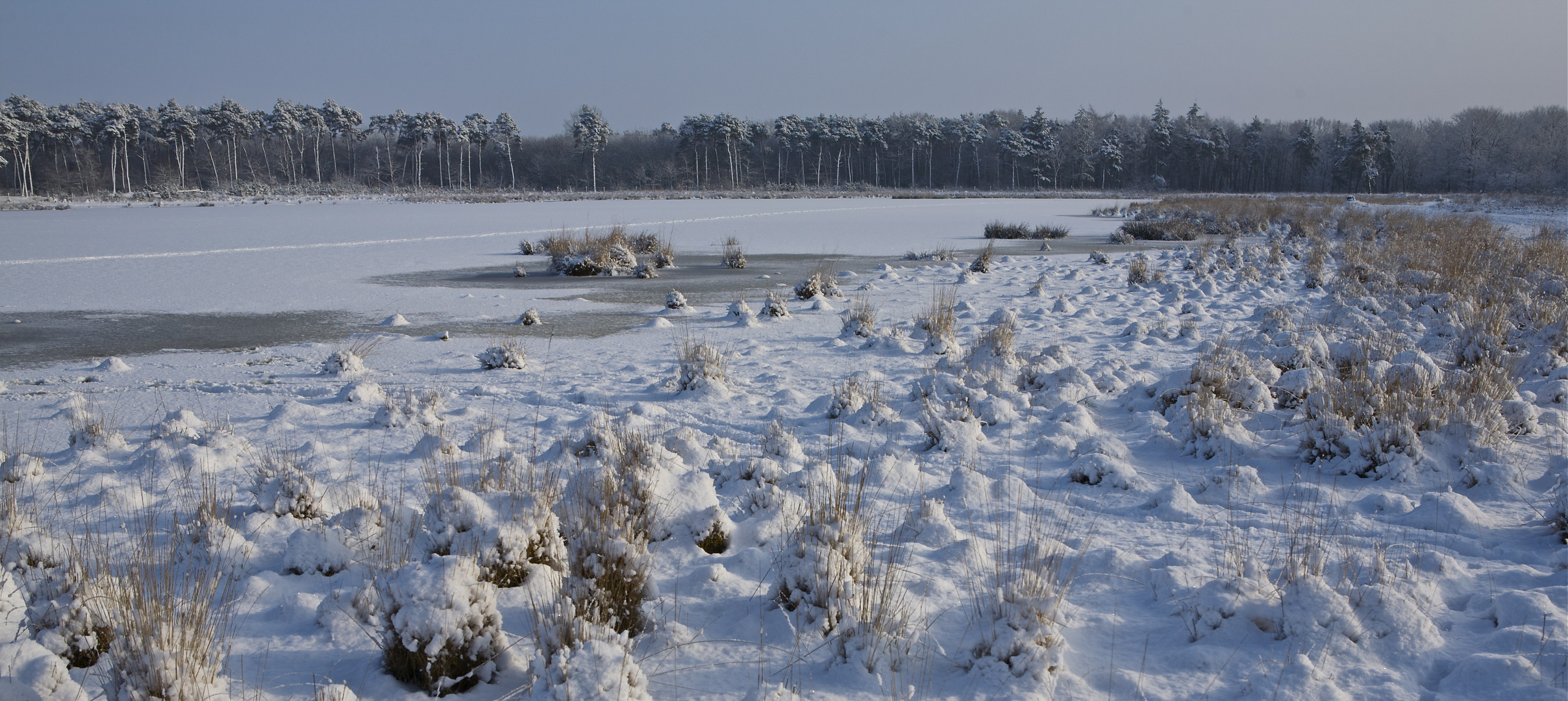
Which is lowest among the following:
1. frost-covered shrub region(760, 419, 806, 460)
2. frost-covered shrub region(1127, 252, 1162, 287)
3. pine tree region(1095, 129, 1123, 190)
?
frost-covered shrub region(760, 419, 806, 460)

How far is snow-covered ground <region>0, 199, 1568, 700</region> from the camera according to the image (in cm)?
261

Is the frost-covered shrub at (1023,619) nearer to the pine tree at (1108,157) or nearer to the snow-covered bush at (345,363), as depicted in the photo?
the snow-covered bush at (345,363)

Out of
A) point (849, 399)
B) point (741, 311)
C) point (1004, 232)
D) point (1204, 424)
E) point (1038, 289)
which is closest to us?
point (1204, 424)

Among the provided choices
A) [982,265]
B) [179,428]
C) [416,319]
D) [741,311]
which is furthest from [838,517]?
[982,265]

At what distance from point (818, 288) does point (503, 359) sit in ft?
18.8

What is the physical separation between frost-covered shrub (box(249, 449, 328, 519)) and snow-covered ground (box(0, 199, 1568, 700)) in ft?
0.04

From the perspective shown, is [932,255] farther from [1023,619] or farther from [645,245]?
[1023,619]

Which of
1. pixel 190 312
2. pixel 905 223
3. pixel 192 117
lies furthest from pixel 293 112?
pixel 190 312

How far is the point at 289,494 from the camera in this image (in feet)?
12.6

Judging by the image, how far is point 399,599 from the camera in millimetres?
2582

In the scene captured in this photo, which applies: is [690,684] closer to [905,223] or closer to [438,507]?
[438,507]

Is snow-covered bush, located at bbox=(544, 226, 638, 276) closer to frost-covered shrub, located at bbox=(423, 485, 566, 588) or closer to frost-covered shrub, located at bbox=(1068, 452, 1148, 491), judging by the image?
frost-covered shrub, located at bbox=(1068, 452, 1148, 491)

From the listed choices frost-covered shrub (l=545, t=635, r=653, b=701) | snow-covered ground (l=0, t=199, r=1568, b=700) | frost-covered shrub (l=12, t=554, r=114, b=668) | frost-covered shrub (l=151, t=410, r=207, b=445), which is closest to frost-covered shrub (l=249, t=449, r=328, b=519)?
snow-covered ground (l=0, t=199, r=1568, b=700)

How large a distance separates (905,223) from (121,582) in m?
29.4
